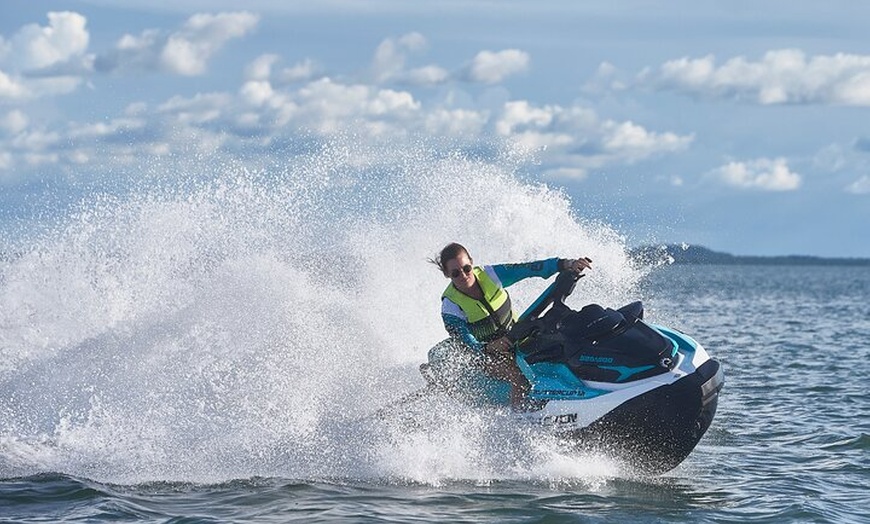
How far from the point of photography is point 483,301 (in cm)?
983

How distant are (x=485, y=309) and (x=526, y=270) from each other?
1.60ft

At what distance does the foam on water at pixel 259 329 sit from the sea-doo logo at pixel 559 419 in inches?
8.2

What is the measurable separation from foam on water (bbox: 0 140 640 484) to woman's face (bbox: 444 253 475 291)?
100 centimetres

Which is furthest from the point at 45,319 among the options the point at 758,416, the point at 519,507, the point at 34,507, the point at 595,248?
the point at 758,416

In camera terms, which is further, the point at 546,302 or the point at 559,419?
the point at 546,302

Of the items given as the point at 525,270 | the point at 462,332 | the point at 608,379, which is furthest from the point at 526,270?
the point at 608,379

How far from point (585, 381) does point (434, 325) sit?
3980 millimetres

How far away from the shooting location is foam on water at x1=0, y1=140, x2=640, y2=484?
31.3ft

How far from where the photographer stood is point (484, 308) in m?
9.83

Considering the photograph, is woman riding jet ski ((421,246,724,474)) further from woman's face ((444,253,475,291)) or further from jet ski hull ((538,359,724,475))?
woman's face ((444,253,475,291))

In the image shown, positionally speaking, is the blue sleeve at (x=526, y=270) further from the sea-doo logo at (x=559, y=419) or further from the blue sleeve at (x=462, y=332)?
the sea-doo logo at (x=559, y=419)

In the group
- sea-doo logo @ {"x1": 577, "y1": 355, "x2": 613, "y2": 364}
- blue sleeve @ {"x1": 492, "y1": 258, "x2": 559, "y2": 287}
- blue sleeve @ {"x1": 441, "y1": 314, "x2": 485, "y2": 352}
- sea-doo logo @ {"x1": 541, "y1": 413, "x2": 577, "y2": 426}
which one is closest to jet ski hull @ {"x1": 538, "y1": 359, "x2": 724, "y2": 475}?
sea-doo logo @ {"x1": 541, "y1": 413, "x2": 577, "y2": 426}

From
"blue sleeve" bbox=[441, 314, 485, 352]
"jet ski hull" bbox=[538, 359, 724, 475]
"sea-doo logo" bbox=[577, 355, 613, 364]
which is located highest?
"blue sleeve" bbox=[441, 314, 485, 352]

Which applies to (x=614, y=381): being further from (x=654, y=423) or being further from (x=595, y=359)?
(x=654, y=423)
